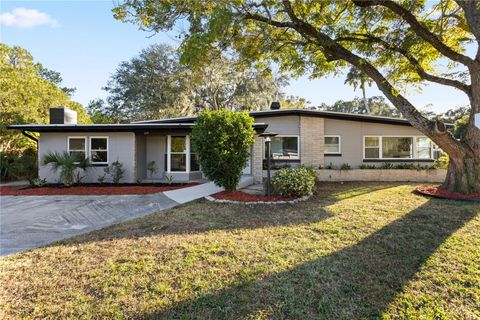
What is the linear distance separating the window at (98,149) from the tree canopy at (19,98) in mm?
5788

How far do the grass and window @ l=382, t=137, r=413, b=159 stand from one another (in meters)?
9.57

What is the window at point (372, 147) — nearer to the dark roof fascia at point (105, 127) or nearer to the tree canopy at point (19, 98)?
the dark roof fascia at point (105, 127)

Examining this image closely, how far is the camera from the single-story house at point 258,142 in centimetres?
1124

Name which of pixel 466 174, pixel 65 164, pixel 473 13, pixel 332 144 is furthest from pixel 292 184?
pixel 65 164

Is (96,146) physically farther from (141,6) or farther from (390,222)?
(390,222)

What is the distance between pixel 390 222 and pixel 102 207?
7.25m

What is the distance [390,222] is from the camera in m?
5.52

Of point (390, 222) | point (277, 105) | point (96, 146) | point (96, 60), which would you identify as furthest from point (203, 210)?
point (277, 105)

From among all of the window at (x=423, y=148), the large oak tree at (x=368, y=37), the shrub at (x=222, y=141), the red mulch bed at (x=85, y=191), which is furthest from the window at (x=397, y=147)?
the red mulch bed at (x=85, y=191)

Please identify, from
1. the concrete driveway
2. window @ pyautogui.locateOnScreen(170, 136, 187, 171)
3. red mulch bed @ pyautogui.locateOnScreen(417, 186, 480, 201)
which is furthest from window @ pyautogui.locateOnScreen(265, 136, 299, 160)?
the concrete driveway

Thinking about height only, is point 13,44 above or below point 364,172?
above

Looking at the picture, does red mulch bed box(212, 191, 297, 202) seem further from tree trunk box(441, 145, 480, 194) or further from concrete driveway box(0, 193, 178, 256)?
tree trunk box(441, 145, 480, 194)

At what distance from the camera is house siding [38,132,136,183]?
1130cm

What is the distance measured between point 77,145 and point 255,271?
11.3 metres
